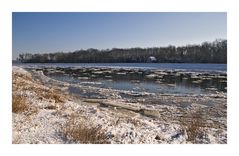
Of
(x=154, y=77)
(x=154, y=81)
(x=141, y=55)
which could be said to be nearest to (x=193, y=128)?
(x=141, y=55)

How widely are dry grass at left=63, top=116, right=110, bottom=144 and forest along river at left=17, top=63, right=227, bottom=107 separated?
8.52 feet

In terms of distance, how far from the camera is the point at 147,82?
10547 millimetres

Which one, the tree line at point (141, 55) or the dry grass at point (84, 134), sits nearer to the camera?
the dry grass at point (84, 134)

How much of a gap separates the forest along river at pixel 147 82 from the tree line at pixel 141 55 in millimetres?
265

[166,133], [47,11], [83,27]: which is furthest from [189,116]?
[47,11]

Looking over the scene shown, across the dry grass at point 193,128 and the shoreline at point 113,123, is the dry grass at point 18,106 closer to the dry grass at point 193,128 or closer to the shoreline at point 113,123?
the shoreline at point 113,123

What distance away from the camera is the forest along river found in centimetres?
784

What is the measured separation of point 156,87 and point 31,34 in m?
4.70

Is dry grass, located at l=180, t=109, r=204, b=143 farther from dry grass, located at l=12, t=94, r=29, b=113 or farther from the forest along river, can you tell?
dry grass, located at l=12, t=94, r=29, b=113

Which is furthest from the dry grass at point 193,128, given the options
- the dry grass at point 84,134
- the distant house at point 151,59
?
the distant house at point 151,59

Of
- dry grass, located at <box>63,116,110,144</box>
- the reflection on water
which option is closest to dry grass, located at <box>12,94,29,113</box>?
dry grass, located at <box>63,116,110,144</box>

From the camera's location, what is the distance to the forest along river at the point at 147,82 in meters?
7.84

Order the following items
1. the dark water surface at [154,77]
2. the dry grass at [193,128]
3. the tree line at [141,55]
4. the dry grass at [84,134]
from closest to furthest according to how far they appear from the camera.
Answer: the dry grass at [84,134] < the dry grass at [193,128] < the tree line at [141,55] < the dark water surface at [154,77]
